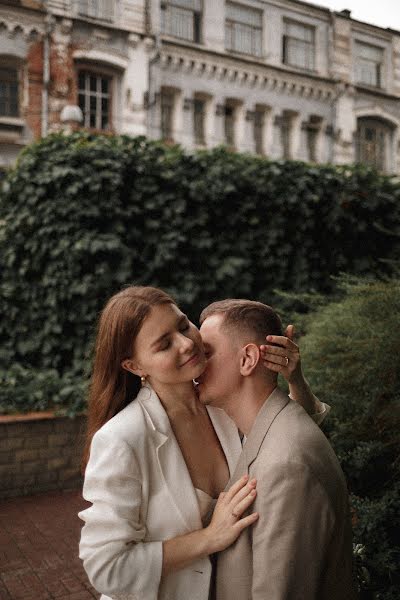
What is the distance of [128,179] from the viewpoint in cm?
699

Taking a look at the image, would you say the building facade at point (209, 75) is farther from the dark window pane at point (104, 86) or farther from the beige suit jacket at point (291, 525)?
the beige suit jacket at point (291, 525)

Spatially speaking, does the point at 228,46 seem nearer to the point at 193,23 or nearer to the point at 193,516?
the point at 193,23

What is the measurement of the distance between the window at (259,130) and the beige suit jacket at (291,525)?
66.3 ft

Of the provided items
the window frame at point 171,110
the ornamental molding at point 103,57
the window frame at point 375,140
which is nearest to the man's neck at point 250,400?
the ornamental molding at point 103,57

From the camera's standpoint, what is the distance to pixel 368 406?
3629 millimetres

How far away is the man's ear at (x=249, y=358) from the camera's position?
6.09 feet

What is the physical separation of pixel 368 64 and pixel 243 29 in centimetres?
→ 593

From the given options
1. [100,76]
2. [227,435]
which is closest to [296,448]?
[227,435]

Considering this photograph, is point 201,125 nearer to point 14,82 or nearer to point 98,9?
point 98,9

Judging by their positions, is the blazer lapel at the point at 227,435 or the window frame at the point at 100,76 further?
the window frame at the point at 100,76

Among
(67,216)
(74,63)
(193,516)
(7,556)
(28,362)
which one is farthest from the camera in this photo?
(74,63)

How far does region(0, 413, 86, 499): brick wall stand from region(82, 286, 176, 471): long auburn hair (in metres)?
3.67

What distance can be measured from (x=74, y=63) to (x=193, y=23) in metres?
4.61

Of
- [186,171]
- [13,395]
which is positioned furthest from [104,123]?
[13,395]
